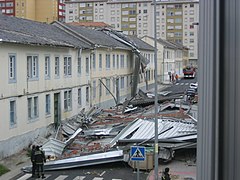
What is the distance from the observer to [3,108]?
19953 mm

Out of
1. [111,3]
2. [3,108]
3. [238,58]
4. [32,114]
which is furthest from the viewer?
[111,3]

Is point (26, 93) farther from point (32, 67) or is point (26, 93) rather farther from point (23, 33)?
point (23, 33)

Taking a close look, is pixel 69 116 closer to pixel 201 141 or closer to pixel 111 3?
pixel 201 141

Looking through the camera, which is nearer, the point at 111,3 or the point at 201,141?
the point at 201,141

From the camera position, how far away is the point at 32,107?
23250 millimetres

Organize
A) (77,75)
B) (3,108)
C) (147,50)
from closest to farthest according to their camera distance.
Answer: (3,108)
(77,75)
(147,50)

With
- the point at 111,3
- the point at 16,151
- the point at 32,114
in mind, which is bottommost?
the point at 16,151

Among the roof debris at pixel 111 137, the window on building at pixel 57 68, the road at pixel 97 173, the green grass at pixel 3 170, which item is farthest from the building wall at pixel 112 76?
the green grass at pixel 3 170

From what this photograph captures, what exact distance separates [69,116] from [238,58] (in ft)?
89.5

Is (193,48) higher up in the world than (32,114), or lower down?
higher up

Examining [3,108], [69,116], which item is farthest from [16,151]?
[69,116]

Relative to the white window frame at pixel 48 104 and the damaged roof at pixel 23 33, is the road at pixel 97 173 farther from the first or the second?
the white window frame at pixel 48 104

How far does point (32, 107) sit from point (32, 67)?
7.05ft

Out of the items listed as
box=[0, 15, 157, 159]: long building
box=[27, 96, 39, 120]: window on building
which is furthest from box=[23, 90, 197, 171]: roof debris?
box=[27, 96, 39, 120]: window on building
